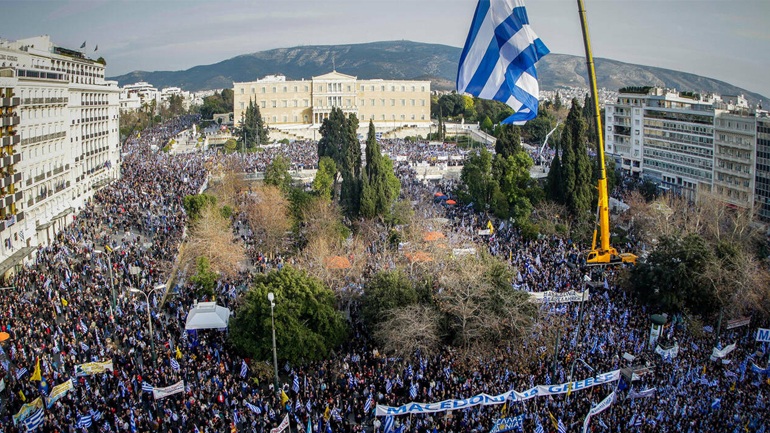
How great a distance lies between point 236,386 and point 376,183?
68.3ft

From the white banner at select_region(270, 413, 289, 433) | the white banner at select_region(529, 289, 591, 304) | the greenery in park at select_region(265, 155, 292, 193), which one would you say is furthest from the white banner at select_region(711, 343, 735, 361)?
the greenery in park at select_region(265, 155, 292, 193)

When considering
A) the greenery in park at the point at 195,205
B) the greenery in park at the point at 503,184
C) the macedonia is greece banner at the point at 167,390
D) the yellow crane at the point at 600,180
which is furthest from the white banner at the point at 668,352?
the greenery in park at the point at 195,205

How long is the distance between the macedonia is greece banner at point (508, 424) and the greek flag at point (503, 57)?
947cm

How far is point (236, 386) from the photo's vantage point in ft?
69.2

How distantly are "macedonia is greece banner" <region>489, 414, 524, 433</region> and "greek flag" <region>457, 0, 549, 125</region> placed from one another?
947 centimetres

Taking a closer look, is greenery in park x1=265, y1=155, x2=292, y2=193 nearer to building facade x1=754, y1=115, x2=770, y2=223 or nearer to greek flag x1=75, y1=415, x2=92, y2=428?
greek flag x1=75, y1=415, x2=92, y2=428

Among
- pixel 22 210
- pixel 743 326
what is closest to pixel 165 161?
pixel 22 210

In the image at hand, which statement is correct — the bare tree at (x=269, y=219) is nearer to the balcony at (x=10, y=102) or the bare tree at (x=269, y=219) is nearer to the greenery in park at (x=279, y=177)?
the greenery in park at (x=279, y=177)

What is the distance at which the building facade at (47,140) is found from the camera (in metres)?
33.7

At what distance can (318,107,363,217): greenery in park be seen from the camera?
41094 millimetres

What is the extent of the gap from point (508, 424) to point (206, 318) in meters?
11.7

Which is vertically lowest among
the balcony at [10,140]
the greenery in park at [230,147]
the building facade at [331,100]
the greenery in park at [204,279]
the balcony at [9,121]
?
the greenery in park at [204,279]

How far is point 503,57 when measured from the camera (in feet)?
42.8

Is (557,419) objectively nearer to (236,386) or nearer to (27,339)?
(236,386)
